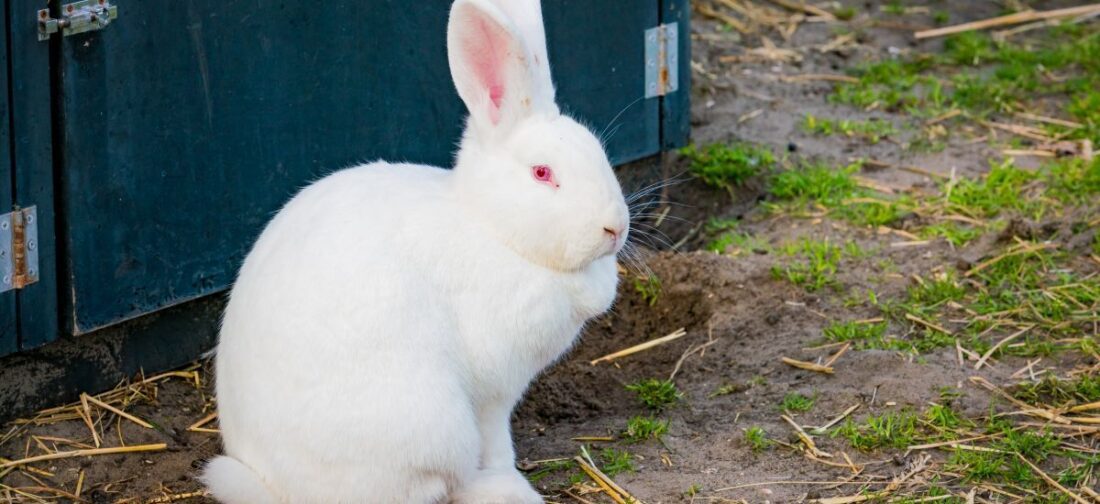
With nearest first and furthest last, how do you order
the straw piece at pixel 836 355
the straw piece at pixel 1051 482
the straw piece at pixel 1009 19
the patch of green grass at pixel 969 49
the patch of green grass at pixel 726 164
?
the straw piece at pixel 1051 482
the straw piece at pixel 836 355
the patch of green grass at pixel 726 164
the patch of green grass at pixel 969 49
the straw piece at pixel 1009 19

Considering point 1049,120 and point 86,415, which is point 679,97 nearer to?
point 1049,120

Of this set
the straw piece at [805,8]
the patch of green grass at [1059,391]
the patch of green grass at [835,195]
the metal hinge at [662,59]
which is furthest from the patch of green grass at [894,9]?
the patch of green grass at [1059,391]

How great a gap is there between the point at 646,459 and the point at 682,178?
199cm

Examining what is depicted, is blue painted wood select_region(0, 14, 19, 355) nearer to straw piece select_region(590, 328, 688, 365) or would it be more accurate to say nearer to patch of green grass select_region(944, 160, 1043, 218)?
straw piece select_region(590, 328, 688, 365)

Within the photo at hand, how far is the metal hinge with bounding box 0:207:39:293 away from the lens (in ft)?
12.4

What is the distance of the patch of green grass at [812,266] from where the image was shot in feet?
15.9

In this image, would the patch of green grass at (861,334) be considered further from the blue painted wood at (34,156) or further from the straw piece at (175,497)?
the blue painted wood at (34,156)

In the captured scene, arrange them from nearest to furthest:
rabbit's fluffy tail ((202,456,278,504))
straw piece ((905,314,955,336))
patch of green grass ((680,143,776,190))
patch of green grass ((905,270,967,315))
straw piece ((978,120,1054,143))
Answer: rabbit's fluffy tail ((202,456,278,504)) → straw piece ((905,314,955,336)) → patch of green grass ((905,270,967,315)) → patch of green grass ((680,143,776,190)) → straw piece ((978,120,1054,143))

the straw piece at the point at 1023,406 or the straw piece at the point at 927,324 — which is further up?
the straw piece at the point at 927,324

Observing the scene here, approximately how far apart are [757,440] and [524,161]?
107cm

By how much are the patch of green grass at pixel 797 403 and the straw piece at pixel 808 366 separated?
168mm

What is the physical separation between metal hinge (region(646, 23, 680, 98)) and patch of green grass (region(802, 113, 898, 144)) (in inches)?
32.9

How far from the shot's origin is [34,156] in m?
3.76

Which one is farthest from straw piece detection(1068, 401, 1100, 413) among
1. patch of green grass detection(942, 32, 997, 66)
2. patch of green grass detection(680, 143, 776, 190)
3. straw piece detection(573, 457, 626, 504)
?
patch of green grass detection(942, 32, 997, 66)
